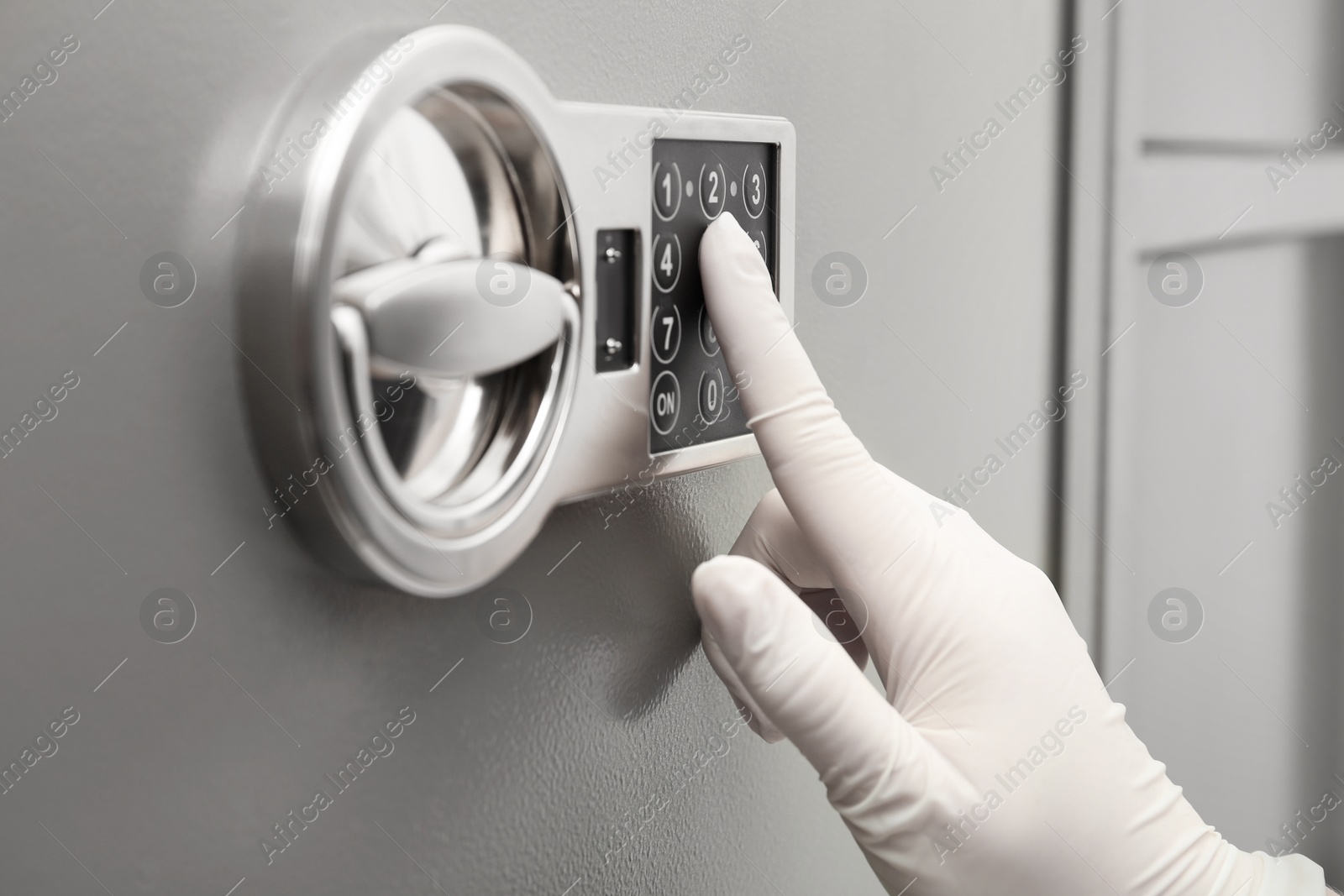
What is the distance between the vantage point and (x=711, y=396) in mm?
426

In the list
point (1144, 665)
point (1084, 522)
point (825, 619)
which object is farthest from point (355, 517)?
point (1144, 665)

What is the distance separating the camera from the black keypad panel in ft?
1.26

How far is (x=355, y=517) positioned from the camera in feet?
0.87

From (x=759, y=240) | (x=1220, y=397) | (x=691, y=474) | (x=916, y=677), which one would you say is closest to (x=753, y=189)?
(x=759, y=240)

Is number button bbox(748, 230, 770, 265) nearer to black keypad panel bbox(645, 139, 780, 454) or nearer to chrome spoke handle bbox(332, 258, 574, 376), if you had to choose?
black keypad panel bbox(645, 139, 780, 454)

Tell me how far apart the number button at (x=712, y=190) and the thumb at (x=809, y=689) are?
0.15 metres

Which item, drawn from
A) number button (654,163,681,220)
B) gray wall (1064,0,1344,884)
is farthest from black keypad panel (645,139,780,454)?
gray wall (1064,0,1344,884)

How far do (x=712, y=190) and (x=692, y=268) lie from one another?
35mm

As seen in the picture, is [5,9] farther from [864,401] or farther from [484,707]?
[864,401]

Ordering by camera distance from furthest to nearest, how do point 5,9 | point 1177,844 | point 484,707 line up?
point 1177,844
point 484,707
point 5,9

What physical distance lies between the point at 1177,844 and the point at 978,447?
28 centimetres

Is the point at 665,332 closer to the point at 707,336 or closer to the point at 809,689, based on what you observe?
the point at 707,336

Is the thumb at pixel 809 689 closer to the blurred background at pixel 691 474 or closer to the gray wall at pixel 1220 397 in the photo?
the blurred background at pixel 691 474

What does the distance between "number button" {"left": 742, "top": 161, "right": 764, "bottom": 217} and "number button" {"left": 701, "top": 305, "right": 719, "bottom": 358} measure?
5 cm
